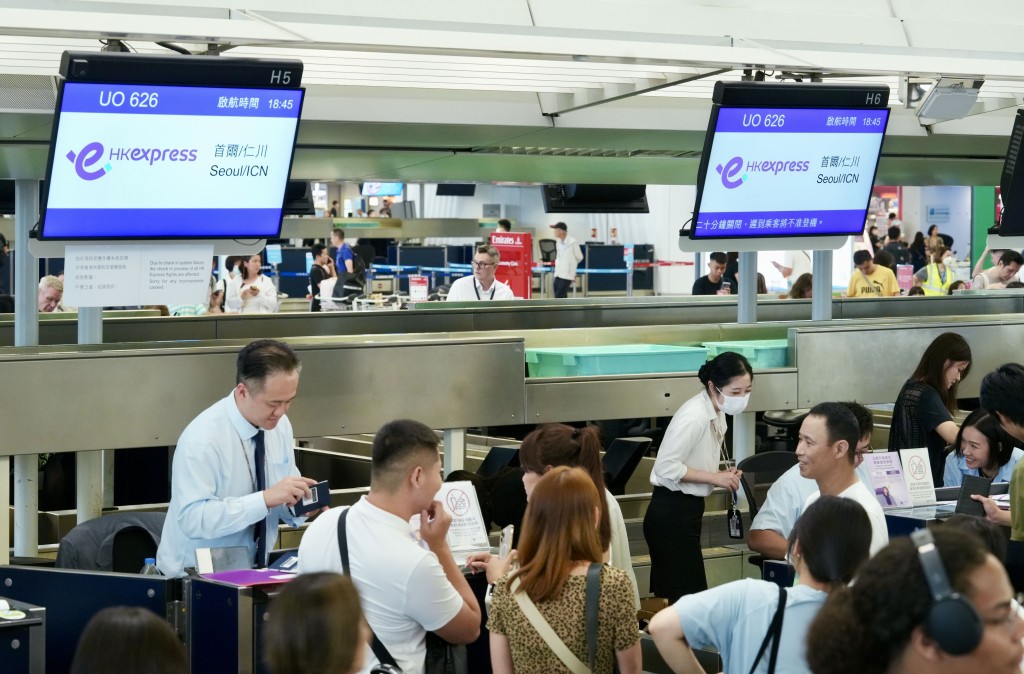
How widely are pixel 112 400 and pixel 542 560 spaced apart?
2077 mm

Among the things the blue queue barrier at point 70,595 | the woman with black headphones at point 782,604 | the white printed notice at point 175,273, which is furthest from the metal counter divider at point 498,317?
the woman with black headphones at point 782,604

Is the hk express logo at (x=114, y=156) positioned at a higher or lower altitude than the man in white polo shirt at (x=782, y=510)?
higher

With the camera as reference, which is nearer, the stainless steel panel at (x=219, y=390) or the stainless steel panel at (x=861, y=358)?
the stainless steel panel at (x=219, y=390)

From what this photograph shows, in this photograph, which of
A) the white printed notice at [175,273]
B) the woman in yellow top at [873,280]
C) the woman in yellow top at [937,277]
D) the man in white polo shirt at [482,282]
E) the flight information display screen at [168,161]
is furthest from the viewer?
the woman in yellow top at [937,277]

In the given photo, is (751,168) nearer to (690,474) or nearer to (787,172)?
(787,172)

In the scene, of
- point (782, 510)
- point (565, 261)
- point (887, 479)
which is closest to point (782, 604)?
point (782, 510)

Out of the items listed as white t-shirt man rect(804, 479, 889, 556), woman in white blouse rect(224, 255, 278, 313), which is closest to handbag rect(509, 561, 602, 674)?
white t-shirt man rect(804, 479, 889, 556)

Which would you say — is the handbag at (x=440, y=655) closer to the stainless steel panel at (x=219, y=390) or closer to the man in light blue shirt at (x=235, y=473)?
the man in light blue shirt at (x=235, y=473)

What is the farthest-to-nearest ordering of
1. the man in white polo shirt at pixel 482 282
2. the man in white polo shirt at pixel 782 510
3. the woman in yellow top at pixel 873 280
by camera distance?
the woman in yellow top at pixel 873 280
the man in white polo shirt at pixel 482 282
the man in white polo shirt at pixel 782 510

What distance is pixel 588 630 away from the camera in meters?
3.21

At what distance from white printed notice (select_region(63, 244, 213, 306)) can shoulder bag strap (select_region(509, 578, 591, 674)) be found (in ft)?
6.21

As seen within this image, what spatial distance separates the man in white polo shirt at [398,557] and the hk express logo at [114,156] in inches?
64.5

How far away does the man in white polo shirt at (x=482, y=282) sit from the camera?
9.68m

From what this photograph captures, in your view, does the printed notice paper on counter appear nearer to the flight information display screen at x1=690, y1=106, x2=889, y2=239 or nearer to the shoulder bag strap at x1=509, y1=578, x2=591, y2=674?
the shoulder bag strap at x1=509, y1=578, x2=591, y2=674
